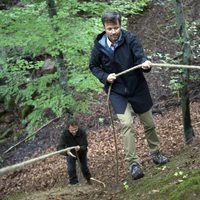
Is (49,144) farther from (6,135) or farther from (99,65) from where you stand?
(99,65)

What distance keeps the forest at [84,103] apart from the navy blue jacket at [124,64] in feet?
1.43

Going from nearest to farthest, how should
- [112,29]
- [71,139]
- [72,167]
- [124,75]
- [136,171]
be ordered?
[112,29] → [124,75] → [136,171] → [71,139] → [72,167]

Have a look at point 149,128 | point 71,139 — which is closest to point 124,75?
point 149,128

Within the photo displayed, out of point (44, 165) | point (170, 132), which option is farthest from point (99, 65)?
point (44, 165)

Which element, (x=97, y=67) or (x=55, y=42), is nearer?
(x=97, y=67)

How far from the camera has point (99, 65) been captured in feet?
19.0

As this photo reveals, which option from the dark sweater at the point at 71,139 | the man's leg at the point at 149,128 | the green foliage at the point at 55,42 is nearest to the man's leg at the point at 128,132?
the man's leg at the point at 149,128

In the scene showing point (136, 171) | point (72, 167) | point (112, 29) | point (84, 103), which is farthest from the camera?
point (84, 103)

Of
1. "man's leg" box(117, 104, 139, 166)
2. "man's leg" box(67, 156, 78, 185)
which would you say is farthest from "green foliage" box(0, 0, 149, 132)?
"man's leg" box(117, 104, 139, 166)

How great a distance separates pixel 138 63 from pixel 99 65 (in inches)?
22.2

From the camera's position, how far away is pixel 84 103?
8914 mm

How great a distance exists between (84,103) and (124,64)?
3.41 m

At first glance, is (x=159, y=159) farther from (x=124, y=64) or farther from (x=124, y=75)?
(x=124, y=64)

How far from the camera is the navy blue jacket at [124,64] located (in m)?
5.56
